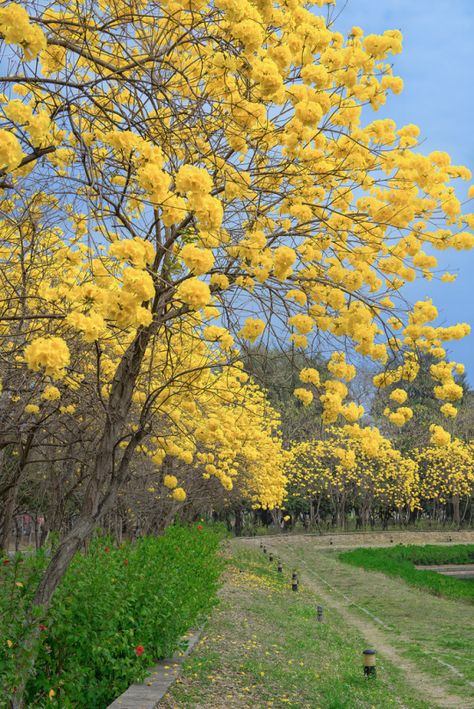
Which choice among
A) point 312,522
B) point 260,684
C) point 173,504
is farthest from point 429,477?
point 260,684

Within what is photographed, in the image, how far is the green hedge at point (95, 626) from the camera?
5336 mm

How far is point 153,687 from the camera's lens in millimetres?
5973

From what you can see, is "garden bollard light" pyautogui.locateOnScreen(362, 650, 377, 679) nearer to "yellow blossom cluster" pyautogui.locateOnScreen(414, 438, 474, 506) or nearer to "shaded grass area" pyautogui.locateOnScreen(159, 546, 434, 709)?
"shaded grass area" pyautogui.locateOnScreen(159, 546, 434, 709)

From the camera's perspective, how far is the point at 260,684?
7047mm

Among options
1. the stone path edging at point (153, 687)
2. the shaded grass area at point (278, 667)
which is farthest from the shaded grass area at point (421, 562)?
the stone path edging at point (153, 687)

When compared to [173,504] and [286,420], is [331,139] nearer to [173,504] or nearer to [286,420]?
[173,504]

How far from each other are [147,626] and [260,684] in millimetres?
1445

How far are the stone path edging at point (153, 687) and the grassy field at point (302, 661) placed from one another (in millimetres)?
111

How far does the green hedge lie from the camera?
534 centimetres

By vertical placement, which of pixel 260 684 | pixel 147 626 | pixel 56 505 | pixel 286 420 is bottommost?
pixel 260 684

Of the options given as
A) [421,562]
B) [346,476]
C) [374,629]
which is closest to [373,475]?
[346,476]

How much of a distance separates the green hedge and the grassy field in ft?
1.57

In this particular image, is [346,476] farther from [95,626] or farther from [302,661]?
[95,626]

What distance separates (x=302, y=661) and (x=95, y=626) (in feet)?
11.9
